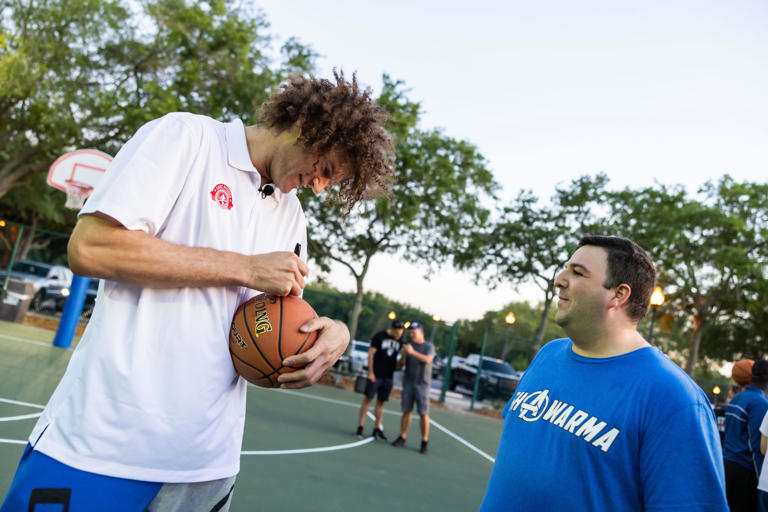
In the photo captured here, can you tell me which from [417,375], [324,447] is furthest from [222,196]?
[417,375]

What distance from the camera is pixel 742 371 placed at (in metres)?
6.11

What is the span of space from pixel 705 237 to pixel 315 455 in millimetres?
21854

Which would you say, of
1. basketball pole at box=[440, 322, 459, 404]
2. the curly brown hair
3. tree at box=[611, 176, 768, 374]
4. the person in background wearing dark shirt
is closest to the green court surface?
the person in background wearing dark shirt

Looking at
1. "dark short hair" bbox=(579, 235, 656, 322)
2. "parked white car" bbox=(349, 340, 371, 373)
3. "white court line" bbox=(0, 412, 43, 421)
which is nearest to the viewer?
"dark short hair" bbox=(579, 235, 656, 322)

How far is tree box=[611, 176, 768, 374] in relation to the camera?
21.3m

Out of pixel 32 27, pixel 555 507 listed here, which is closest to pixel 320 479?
pixel 555 507

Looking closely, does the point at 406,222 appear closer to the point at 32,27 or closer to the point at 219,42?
the point at 219,42

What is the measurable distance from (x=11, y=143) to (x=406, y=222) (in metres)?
14.3

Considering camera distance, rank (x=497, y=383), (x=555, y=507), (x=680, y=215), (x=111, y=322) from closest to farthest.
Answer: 1. (x=111, y=322)
2. (x=555, y=507)
3. (x=497, y=383)
4. (x=680, y=215)

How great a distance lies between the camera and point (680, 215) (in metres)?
21.6

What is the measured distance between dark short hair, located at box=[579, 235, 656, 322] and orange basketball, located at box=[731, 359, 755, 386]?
14.4 ft

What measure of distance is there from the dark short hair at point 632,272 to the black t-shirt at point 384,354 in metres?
7.31

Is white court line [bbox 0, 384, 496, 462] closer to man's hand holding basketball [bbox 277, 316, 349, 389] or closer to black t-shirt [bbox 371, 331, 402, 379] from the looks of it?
black t-shirt [bbox 371, 331, 402, 379]

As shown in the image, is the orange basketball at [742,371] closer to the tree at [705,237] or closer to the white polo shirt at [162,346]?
the white polo shirt at [162,346]
